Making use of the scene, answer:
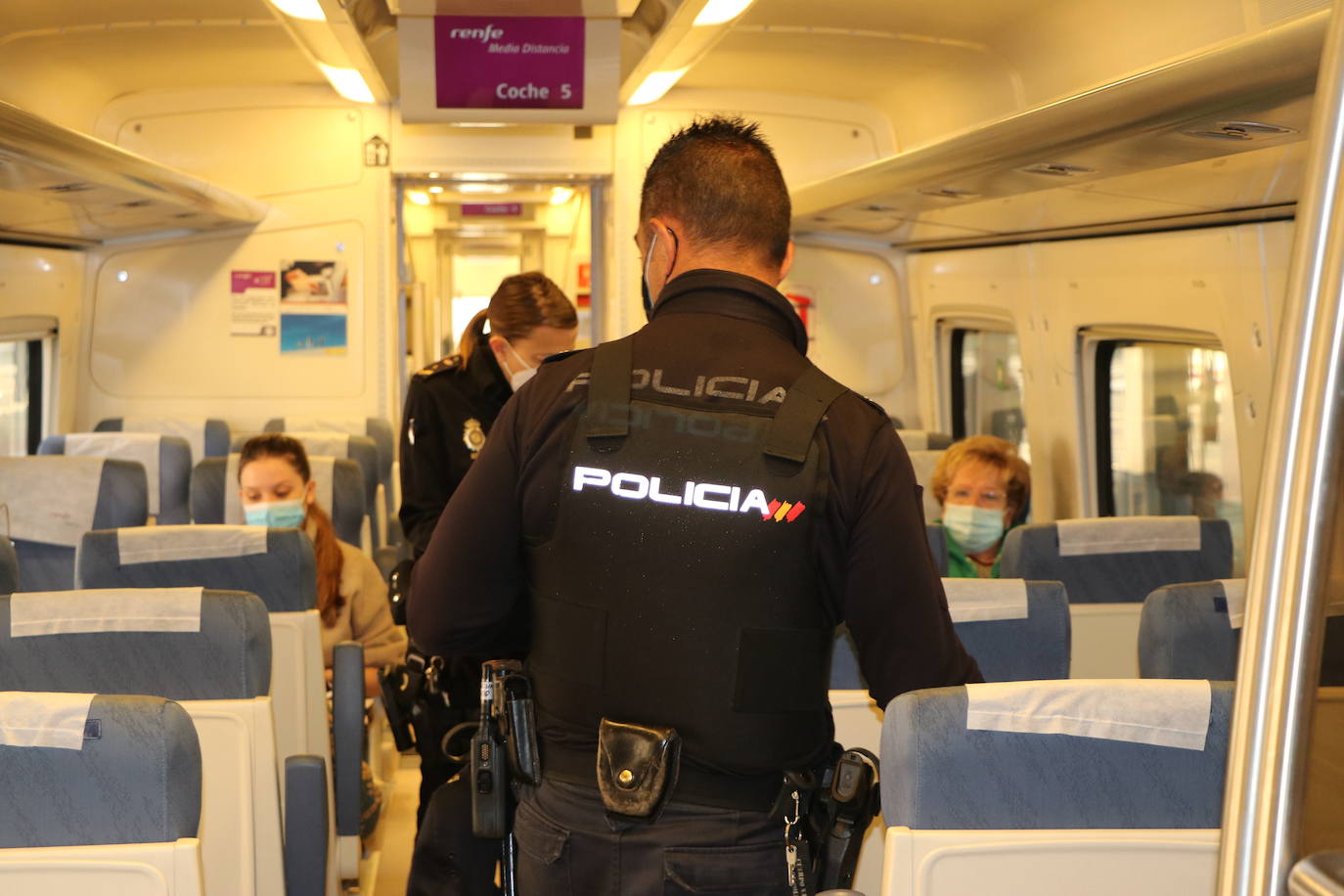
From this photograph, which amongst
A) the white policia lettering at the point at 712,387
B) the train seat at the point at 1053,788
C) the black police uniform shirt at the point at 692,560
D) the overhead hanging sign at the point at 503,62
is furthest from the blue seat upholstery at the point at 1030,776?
the overhead hanging sign at the point at 503,62

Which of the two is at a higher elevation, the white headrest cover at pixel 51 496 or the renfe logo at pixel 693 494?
the renfe logo at pixel 693 494

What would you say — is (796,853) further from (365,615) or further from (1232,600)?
(365,615)

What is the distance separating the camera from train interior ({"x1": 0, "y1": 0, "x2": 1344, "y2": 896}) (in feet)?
9.30

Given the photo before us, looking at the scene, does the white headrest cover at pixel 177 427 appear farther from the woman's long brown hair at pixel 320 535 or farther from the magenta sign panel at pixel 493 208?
the magenta sign panel at pixel 493 208

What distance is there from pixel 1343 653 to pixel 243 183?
9.10m

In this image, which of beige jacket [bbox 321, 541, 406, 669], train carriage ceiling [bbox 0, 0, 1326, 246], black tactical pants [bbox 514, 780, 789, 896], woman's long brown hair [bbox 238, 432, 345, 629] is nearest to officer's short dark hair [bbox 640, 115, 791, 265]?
black tactical pants [bbox 514, 780, 789, 896]

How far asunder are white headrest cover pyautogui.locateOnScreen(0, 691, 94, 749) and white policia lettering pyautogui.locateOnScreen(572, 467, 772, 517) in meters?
0.73

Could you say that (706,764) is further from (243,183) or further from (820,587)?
(243,183)

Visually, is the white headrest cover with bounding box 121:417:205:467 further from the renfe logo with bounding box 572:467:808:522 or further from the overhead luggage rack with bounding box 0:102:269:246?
the renfe logo with bounding box 572:467:808:522

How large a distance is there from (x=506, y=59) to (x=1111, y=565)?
3842 millimetres

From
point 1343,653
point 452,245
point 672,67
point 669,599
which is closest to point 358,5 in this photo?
point 672,67

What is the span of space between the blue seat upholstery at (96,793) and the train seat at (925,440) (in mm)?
6380

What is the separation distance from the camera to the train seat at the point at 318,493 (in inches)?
226

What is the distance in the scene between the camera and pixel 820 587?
76.2 inches
